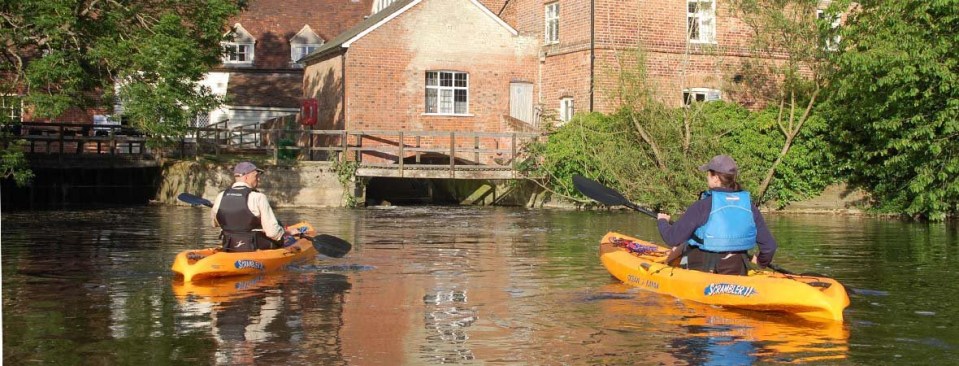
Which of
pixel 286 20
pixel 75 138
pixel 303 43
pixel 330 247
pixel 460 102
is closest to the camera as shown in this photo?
pixel 330 247

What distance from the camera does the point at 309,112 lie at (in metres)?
38.8

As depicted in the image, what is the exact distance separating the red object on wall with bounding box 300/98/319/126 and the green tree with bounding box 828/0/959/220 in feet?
54.6

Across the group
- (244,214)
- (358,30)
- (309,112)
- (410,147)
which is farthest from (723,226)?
(309,112)

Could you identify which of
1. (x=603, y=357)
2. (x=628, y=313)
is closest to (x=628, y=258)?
(x=628, y=313)

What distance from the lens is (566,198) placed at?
3175cm

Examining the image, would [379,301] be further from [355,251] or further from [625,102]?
[625,102]

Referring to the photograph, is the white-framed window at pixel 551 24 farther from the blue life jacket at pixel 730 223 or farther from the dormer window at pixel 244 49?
the blue life jacket at pixel 730 223

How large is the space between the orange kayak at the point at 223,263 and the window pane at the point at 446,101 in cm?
2124

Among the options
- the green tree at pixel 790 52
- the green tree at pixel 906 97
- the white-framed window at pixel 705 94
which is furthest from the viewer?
the white-framed window at pixel 705 94

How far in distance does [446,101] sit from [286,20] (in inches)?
740

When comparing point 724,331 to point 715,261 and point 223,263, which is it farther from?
point 223,263

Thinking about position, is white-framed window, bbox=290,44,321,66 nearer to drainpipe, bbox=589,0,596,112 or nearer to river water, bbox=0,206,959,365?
drainpipe, bbox=589,0,596,112

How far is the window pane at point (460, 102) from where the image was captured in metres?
36.8

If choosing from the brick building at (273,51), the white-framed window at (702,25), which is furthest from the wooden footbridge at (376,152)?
the brick building at (273,51)
